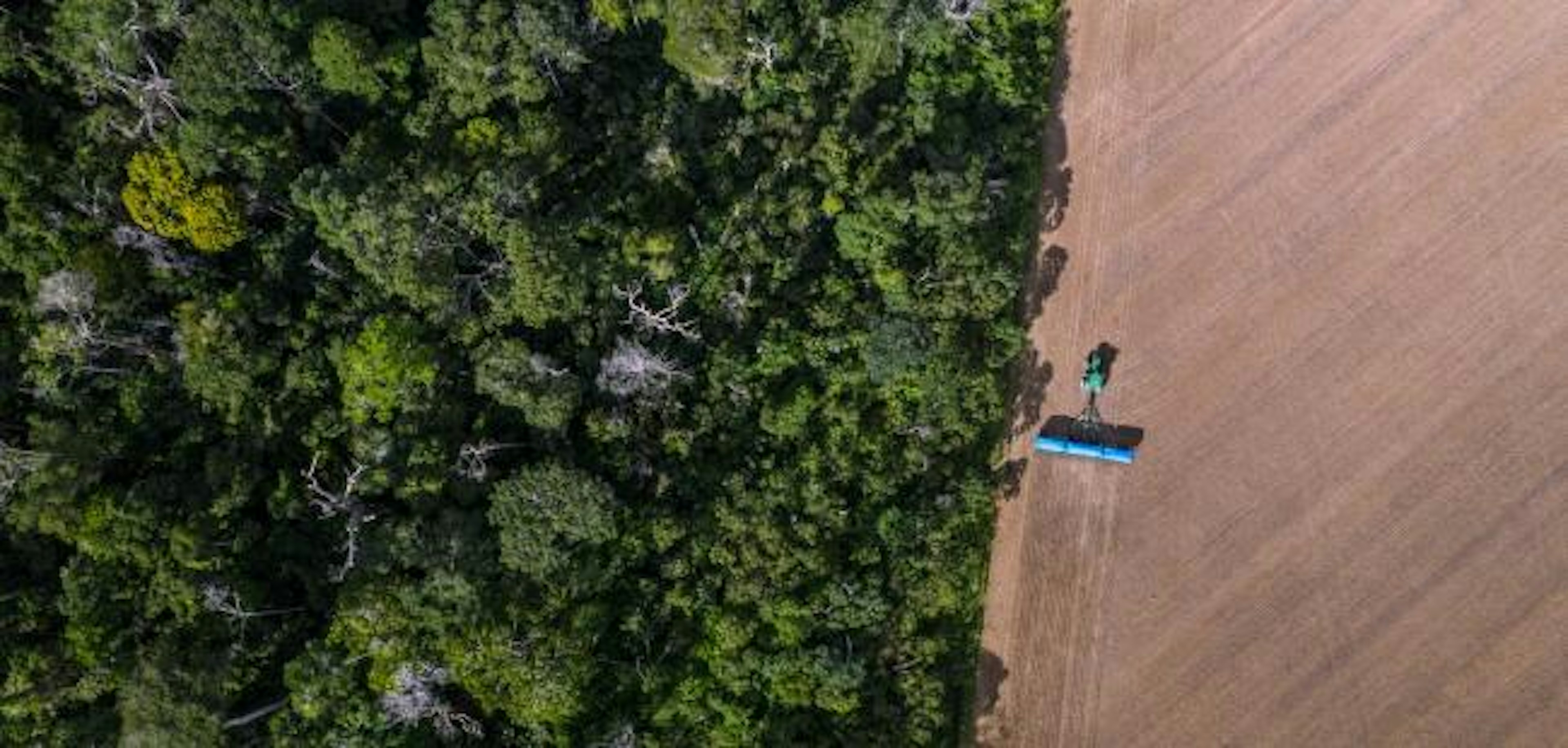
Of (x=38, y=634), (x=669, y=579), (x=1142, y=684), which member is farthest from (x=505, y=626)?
(x=1142, y=684)

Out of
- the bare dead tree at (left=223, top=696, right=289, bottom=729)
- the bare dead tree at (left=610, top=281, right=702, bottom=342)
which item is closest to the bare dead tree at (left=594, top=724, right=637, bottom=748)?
the bare dead tree at (left=223, top=696, right=289, bottom=729)

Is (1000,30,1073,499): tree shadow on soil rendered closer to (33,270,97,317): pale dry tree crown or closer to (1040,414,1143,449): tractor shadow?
(1040,414,1143,449): tractor shadow

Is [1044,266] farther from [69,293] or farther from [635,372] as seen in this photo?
[69,293]

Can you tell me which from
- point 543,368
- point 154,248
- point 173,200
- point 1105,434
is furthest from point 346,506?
point 1105,434

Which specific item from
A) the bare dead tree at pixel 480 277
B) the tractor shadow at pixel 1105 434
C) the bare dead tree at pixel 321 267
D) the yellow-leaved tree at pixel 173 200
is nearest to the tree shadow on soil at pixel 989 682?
the tractor shadow at pixel 1105 434

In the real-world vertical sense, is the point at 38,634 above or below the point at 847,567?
below

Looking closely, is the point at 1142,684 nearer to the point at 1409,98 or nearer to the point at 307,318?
the point at 1409,98
